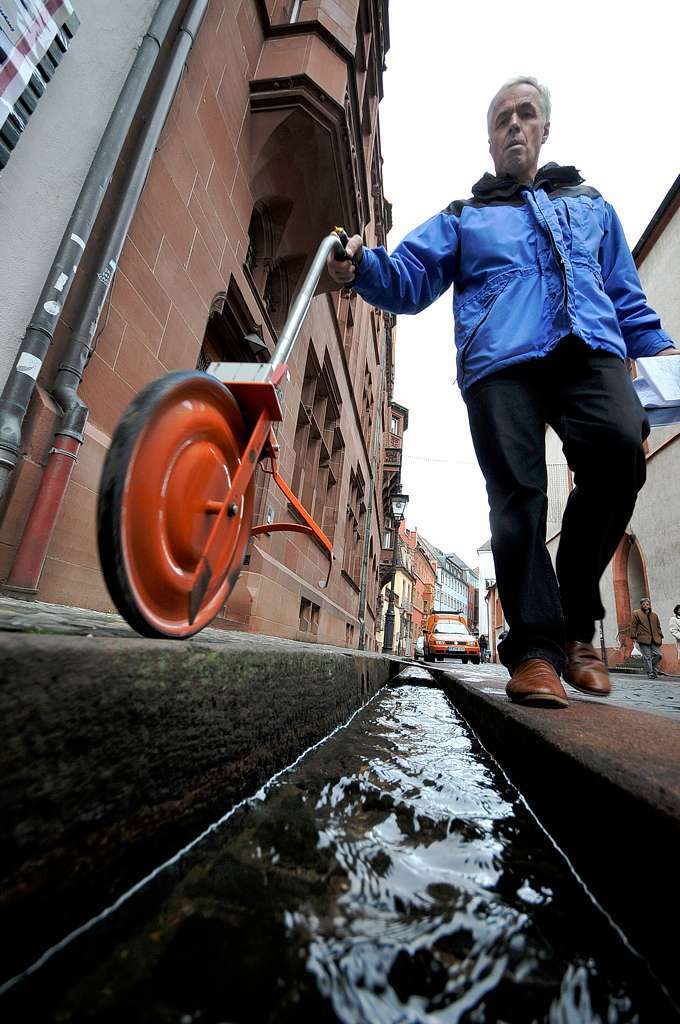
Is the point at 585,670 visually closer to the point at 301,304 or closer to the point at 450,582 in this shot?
the point at 301,304

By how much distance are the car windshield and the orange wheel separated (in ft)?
65.2

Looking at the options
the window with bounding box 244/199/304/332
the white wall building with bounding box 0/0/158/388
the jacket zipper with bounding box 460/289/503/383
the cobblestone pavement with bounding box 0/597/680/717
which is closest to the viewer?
the cobblestone pavement with bounding box 0/597/680/717

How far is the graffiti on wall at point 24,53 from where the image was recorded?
2455 mm

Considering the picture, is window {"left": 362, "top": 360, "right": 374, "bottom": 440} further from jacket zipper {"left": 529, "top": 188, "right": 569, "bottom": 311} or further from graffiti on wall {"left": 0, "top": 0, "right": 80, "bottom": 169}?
jacket zipper {"left": 529, "top": 188, "right": 569, "bottom": 311}

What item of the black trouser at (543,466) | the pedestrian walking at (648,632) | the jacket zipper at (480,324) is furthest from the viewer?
the pedestrian walking at (648,632)

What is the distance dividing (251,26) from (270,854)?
6713 millimetres

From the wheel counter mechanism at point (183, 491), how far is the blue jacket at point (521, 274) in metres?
0.80

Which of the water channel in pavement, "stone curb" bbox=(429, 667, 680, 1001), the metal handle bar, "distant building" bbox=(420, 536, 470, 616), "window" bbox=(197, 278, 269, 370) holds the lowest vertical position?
the water channel in pavement

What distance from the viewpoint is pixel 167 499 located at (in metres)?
1.18

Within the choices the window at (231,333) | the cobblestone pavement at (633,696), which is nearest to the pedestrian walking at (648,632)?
the cobblestone pavement at (633,696)

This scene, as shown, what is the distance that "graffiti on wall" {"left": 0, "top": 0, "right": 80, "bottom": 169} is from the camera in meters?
2.46

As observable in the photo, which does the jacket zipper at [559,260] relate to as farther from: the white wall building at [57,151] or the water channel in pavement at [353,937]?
the white wall building at [57,151]

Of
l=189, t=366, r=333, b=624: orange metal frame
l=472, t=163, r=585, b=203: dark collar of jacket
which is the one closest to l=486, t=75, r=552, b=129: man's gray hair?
l=472, t=163, r=585, b=203: dark collar of jacket

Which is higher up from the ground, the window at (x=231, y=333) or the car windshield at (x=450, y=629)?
the window at (x=231, y=333)
